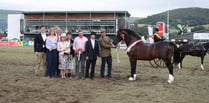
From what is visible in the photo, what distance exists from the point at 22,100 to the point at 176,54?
23.7 feet

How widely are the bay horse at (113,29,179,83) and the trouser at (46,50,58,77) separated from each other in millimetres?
2535

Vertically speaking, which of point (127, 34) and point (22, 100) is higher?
point (127, 34)

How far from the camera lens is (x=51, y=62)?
35.8ft

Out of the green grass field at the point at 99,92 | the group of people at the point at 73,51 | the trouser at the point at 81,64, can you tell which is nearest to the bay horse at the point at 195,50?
the green grass field at the point at 99,92

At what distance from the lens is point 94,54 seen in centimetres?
1059

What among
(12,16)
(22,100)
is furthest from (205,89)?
(12,16)

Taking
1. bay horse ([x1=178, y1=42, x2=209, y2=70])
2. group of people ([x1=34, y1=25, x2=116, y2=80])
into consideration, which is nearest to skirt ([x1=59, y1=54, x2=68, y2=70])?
group of people ([x1=34, y1=25, x2=116, y2=80])

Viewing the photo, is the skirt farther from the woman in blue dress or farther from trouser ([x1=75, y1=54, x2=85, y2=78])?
trouser ([x1=75, y1=54, x2=85, y2=78])

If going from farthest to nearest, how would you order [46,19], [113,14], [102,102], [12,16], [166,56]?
[12,16]
[46,19]
[113,14]
[166,56]
[102,102]

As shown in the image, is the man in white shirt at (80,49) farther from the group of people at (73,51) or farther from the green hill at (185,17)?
the green hill at (185,17)

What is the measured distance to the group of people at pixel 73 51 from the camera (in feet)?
34.8

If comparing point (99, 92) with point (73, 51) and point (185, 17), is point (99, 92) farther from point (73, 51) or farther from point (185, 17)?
point (185, 17)

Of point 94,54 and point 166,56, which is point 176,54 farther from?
point 94,54

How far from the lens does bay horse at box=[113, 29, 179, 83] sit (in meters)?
10.1
